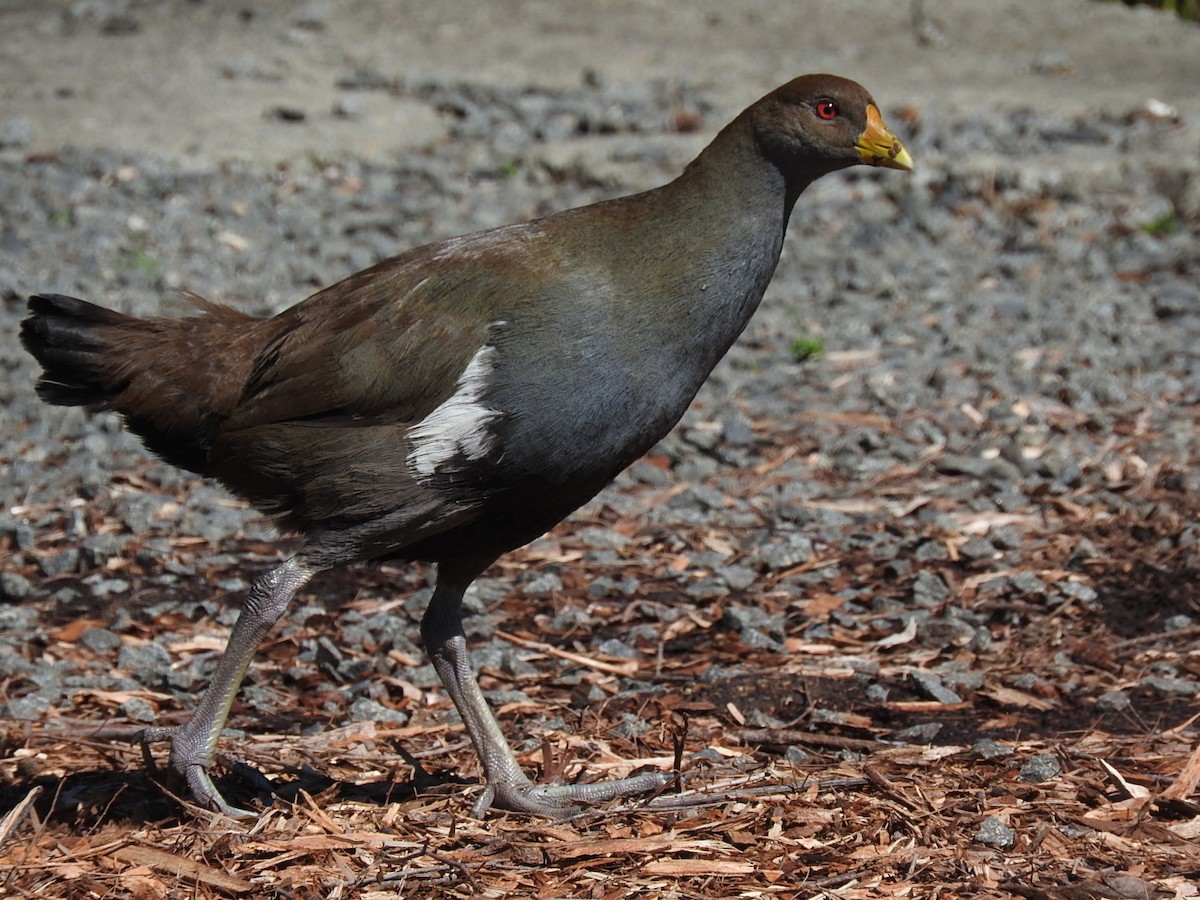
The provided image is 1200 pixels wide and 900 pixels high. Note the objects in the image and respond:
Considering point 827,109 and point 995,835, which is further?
point 827,109

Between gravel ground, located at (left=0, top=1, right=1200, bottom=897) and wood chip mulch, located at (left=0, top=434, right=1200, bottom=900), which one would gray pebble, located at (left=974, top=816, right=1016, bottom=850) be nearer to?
wood chip mulch, located at (left=0, top=434, right=1200, bottom=900)

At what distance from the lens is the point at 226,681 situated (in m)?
4.62

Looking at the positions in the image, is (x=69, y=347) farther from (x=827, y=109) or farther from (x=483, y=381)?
(x=827, y=109)

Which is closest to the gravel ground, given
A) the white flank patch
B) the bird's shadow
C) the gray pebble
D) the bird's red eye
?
the bird's shadow

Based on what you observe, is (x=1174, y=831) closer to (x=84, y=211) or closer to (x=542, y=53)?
(x=84, y=211)

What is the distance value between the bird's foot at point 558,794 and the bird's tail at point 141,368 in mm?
1396

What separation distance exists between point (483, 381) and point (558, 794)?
123 centimetres

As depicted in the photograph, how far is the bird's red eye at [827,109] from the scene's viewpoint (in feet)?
15.7

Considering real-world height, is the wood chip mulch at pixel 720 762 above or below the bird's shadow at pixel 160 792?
above

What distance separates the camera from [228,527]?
21.6ft

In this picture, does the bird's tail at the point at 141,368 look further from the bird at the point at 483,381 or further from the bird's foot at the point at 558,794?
the bird's foot at the point at 558,794

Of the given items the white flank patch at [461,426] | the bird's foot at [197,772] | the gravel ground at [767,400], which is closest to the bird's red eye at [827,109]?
the white flank patch at [461,426]

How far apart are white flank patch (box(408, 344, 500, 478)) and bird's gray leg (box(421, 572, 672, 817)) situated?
624 millimetres

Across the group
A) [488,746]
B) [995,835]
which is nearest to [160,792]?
[488,746]
